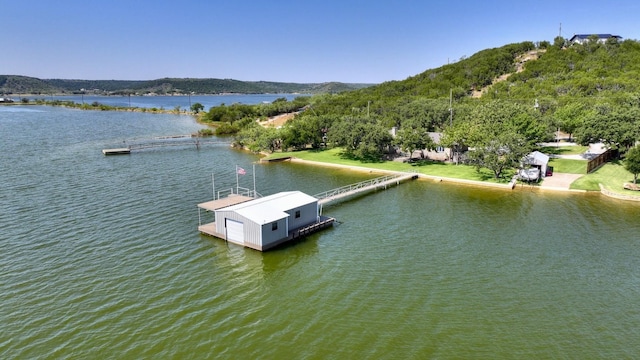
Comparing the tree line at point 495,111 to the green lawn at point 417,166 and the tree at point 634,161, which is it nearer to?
the green lawn at point 417,166

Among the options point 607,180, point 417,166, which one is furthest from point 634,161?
point 417,166

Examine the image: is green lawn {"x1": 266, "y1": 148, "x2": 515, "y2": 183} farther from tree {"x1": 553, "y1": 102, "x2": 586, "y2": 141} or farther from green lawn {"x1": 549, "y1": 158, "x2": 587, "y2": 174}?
tree {"x1": 553, "y1": 102, "x2": 586, "y2": 141}

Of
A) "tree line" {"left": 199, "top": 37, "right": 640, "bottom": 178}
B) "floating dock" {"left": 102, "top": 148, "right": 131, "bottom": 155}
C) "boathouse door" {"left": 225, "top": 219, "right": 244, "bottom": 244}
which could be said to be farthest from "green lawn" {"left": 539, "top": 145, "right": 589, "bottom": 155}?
"floating dock" {"left": 102, "top": 148, "right": 131, "bottom": 155}

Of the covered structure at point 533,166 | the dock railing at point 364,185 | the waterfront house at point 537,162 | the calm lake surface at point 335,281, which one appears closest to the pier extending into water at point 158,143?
the calm lake surface at point 335,281

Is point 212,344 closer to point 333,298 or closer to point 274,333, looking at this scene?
point 274,333

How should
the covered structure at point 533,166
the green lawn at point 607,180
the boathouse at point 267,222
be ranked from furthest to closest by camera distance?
the covered structure at point 533,166
the green lawn at point 607,180
the boathouse at point 267,222

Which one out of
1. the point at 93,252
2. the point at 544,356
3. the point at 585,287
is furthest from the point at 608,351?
the point at 93,252
